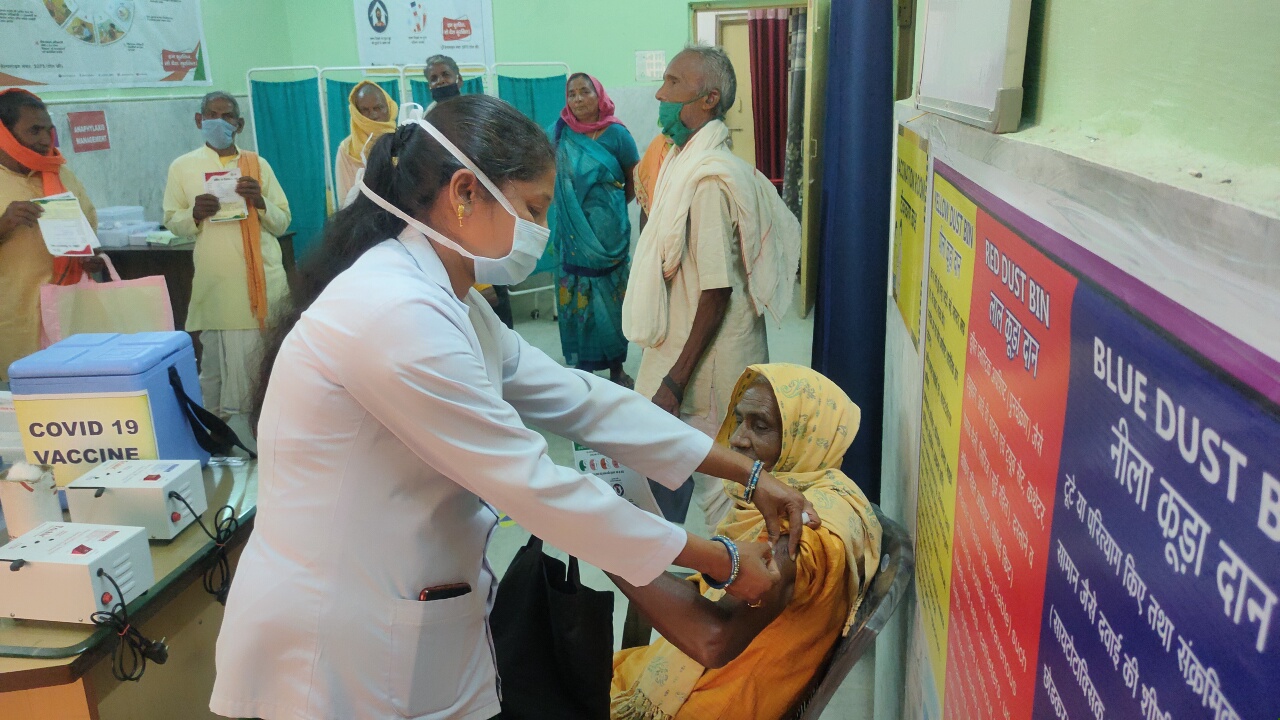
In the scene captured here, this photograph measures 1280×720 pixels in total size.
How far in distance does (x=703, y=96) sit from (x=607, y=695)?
1798 mm

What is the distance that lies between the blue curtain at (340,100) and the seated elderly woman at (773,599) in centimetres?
456

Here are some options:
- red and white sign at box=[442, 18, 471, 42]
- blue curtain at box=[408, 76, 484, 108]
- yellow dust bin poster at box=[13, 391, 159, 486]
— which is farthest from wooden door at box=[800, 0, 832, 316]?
red and white sign at box=[442, 18, 471, 42]

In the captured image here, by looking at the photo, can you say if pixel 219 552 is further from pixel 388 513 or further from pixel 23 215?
pixel 23 215

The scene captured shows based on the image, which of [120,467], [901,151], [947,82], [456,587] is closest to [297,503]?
[456,587]

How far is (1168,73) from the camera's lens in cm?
50

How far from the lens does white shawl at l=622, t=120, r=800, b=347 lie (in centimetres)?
243

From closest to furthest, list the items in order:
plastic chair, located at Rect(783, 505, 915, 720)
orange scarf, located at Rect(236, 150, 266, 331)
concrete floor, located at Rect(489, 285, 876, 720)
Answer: plastic chair, located at Rect(783, 505, 915, 720), concrete floor, located at Rect(489, 285, 876, 720), orange scarf, located at Rect(236, 150, 266, 331)

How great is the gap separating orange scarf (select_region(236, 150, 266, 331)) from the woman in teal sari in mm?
1397

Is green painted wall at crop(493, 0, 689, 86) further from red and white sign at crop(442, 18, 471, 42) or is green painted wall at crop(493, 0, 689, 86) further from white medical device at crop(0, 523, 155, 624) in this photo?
white medical device at crop(0, 523, 155, 624)

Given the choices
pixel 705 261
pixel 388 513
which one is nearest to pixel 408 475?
pixel 388 513

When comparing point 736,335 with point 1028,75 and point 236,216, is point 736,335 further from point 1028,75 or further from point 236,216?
point 236,216

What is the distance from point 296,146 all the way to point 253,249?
1.92 meters

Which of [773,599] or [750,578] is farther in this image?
[773,599]

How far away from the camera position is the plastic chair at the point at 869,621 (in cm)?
135
